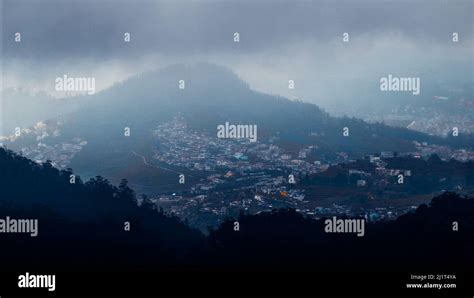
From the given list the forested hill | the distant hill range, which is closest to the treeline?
the forested hill

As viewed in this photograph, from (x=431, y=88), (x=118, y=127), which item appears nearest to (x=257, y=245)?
(x=118, y=127)

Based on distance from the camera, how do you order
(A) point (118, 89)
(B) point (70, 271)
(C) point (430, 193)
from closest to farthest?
(B) point (70, 271), (C) point (430, 193), (A) point (118, 89)

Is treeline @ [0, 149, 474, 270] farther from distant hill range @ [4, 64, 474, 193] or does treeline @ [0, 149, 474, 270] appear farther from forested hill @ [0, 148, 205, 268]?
distant hill range @ [4, 64, 474, 193]

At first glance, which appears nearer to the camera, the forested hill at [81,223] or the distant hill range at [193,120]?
the forested hill at [81,223]

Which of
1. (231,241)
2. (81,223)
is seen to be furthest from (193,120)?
(81,223)

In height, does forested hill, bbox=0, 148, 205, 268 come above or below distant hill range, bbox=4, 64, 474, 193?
below

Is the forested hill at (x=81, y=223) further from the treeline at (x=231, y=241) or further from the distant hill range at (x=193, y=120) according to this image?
the distant hill range at (x=193, y=120)

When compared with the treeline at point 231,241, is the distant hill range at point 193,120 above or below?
above

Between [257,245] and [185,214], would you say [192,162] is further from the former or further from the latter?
[257,245]

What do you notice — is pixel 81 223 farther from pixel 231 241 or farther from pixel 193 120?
pixel 193 120

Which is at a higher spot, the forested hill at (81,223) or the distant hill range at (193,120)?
the distant hill range at (193,120)

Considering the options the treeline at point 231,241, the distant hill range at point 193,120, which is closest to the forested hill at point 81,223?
the treeline at point 231,241
